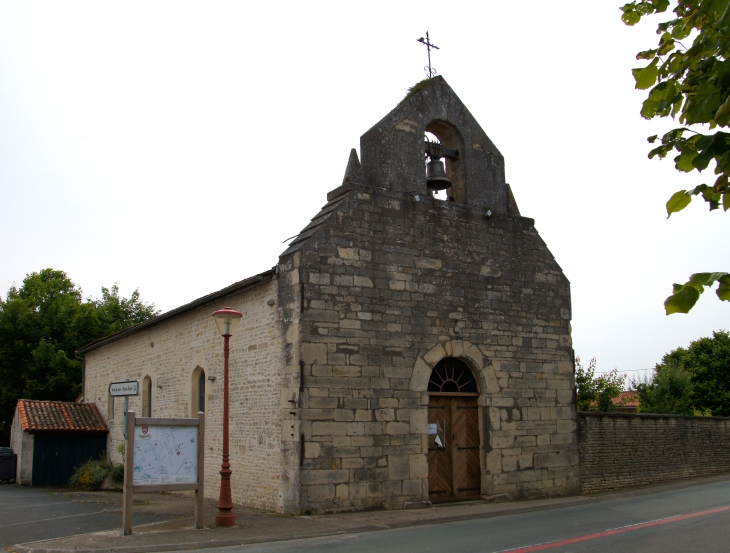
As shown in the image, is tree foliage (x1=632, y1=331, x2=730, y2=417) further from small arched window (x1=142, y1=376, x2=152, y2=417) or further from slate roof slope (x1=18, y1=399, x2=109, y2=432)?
slate roof slope (x1=18, y1=399, x2=109, y2=432)

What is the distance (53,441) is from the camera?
2119 cm

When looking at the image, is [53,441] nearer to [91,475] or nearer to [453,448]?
[91,475]

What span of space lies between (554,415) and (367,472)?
501cm

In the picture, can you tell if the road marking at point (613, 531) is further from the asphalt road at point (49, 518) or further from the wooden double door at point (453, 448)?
the asphalt road at point (49, 518)

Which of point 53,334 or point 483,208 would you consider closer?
point 483,208

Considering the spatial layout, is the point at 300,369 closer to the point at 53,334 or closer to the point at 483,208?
the point at 483,208

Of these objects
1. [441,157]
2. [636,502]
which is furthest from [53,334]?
[636,502]

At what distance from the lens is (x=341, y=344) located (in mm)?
12359

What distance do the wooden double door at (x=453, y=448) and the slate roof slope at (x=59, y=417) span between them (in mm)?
13143

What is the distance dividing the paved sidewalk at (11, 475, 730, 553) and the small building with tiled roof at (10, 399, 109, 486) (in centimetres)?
992

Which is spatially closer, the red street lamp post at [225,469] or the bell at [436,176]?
the red street lamp post at [225,469]

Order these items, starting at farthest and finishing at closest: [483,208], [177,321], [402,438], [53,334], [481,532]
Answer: [53,334] → [177,321] → [483,208] → [402,438] → [481,532]

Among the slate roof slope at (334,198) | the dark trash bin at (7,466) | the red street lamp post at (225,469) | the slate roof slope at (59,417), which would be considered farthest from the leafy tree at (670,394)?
the dark trash bin at (7,466)

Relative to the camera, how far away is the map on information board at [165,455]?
32.7 feet
